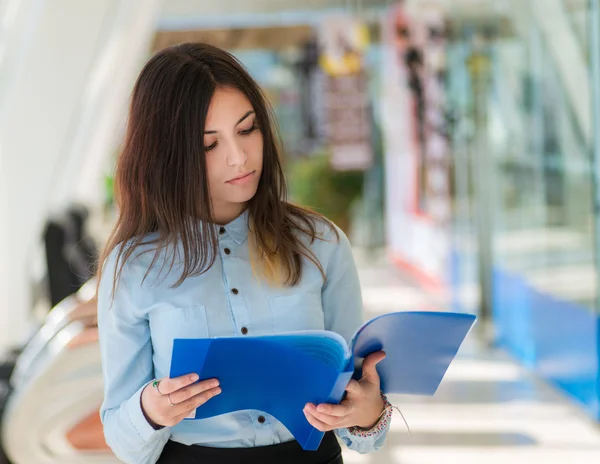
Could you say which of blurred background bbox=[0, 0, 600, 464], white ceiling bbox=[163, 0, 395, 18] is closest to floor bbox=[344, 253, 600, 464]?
blurred background bbox=[0, 0, 600, 464]

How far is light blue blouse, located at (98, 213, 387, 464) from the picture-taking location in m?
1.49

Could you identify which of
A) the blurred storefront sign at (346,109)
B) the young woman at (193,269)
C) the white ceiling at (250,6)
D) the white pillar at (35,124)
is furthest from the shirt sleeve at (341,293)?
the white ceiling at (250,6)

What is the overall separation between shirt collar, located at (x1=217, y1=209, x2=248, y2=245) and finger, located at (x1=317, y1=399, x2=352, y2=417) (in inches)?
13.6

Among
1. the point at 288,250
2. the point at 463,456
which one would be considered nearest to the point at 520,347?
the point at 463,456

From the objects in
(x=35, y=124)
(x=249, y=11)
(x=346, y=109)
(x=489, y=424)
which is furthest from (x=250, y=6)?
(x=489, y=424)

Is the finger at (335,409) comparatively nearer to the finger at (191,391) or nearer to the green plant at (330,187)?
the finger at (191,391)

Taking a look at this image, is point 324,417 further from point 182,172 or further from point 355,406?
point 182,172

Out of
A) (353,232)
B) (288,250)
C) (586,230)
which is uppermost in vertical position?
(288,250)

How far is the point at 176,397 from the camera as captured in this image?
4.45 feet

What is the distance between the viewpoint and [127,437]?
1.46 meters

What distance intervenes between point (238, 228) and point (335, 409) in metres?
0.38

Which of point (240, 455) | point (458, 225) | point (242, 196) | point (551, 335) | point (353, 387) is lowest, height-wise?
point (551, 335)

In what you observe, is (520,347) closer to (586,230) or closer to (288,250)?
(586,230)

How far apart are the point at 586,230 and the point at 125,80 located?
8.13 meters
